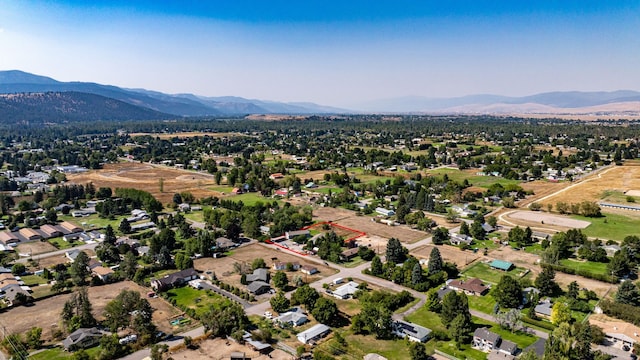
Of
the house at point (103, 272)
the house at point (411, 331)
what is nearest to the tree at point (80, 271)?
the house at point (103, 272)

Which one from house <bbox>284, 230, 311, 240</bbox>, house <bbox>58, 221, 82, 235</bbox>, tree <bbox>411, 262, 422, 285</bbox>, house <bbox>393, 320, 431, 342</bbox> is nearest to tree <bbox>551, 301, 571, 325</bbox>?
house <bbox>393, 320, 431, 342</bbox>

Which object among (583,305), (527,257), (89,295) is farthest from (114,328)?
(527,257)

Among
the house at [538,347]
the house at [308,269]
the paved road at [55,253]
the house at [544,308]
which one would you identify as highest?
the house at [538,347]

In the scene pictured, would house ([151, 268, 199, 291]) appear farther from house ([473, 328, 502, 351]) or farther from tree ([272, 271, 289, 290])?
house ([473, 328, 502, 351])

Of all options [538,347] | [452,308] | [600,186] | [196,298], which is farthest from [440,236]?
[600,186]

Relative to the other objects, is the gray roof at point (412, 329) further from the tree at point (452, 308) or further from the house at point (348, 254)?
the house at point (348, 254)

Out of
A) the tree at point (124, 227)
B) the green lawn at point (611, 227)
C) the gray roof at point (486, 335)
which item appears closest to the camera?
the gray roof at point (486, 335)

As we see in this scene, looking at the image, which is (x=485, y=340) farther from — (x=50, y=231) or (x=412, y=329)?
(x=50, y=231)
